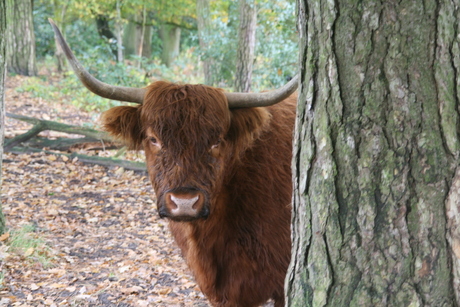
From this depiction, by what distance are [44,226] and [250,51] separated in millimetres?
5390

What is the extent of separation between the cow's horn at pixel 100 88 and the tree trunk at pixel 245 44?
6.12 metres

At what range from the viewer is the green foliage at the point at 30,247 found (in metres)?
5.21

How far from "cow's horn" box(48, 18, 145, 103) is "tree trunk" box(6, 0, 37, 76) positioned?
13039mm

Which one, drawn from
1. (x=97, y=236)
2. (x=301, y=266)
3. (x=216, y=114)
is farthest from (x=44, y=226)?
(x=301, y=266)

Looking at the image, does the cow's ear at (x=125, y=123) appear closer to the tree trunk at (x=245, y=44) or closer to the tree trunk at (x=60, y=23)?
the tree trunk at (x=245, y=44)

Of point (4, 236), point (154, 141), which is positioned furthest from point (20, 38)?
point (154, 141)

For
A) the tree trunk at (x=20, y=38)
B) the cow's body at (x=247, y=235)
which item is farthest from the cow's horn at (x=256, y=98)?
the tree trunk at (x=20, y=38)

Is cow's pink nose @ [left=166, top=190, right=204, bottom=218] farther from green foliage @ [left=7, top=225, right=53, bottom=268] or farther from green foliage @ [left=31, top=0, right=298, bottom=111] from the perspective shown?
green foliage @ [left=31, top=0, right=298, bottom=111]

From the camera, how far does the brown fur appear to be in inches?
147

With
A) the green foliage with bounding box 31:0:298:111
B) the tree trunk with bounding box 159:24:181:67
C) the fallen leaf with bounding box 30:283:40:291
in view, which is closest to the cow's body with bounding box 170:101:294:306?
the fallen leaf with bounding box 30:283:40:291

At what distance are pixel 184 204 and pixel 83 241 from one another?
3186 mm

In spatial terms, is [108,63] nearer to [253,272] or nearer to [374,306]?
[253,272]

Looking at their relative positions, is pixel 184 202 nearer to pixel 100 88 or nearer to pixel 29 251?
pixel 100 88

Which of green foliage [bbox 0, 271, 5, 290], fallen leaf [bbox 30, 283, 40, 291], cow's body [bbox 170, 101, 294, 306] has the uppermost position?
cow's body [bbox 170, 101, 294, 306]
